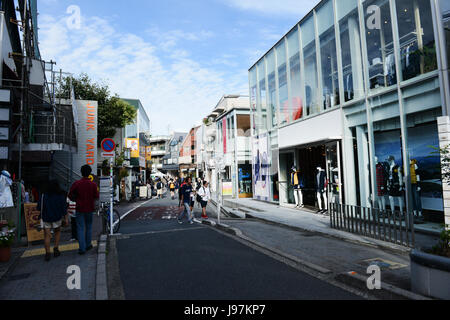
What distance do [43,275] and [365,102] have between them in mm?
10417

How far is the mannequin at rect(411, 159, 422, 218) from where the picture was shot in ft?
29.1

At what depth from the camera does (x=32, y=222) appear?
845 cm

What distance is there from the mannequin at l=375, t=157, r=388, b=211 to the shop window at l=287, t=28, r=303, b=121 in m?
5.45

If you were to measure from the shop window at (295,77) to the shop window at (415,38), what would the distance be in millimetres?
6059

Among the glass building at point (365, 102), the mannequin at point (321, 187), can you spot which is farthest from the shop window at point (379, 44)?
the mannequin at point (321, 187)

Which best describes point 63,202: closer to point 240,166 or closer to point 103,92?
point 240,166

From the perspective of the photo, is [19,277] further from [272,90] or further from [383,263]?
[272,90]

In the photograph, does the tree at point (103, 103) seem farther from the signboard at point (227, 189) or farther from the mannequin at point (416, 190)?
the mannequin at point (416, 190)

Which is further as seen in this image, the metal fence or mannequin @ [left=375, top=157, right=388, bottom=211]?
mannequin @ [left=375, top=157, right=388, bottom=211]

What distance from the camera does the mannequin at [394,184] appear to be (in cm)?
953

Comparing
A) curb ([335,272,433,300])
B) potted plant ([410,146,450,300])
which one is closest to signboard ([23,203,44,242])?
curb ([335,272,433,300])

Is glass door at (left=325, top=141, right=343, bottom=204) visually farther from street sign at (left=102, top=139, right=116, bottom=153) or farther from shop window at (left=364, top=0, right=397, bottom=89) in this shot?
Result: street sign at (left=102, top=139, right=116, bottom=153)

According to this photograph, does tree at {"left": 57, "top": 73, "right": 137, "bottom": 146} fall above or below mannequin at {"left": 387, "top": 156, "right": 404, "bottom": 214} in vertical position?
above
